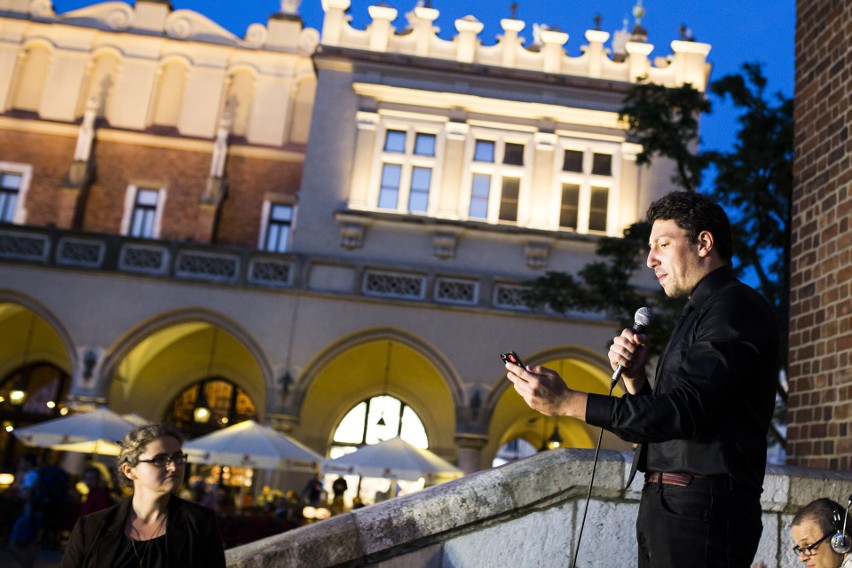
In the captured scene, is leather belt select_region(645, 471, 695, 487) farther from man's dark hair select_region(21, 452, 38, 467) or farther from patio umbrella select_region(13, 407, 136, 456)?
patio umbrella select_region(13, 407, 136, 456)

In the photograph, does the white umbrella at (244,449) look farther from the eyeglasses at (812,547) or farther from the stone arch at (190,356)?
the eyeglasses at (812,547)

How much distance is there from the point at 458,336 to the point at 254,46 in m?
9.07

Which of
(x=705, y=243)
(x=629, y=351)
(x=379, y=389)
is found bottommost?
(x=629, y=351)

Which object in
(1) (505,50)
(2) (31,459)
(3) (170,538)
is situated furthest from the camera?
(1) (505,50)

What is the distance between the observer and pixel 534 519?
3551mm

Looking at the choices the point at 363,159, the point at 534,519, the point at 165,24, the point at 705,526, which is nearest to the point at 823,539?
the point at 705,526

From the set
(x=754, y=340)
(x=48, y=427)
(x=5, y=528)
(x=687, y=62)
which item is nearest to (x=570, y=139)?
(x=687, y=62)

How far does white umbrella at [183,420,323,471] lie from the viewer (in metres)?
13.7

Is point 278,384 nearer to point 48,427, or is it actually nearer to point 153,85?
point 48,427

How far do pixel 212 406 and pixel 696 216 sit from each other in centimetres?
1938

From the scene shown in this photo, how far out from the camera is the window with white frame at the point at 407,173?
19.1 metres

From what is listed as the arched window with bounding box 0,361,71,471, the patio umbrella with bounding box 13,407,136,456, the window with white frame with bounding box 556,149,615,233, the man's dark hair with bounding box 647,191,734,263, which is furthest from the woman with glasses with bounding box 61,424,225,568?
the arched window with bounding box 0,361,71,471

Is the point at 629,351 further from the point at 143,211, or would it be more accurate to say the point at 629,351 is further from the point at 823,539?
the point at 143,211

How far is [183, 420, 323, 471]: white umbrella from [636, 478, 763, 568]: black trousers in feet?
39.2
